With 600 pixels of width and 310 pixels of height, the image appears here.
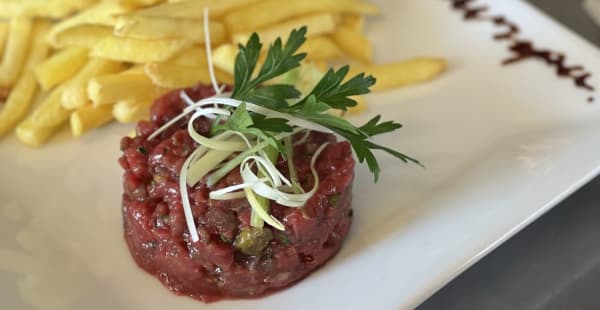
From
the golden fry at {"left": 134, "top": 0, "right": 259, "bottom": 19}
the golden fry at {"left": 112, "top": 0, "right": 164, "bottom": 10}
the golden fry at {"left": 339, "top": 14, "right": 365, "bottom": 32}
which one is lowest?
the golden fry at {"left": 339, "top": 14, "right": 365, "bottom": 32}

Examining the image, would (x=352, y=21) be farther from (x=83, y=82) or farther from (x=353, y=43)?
(x=83, y=82)

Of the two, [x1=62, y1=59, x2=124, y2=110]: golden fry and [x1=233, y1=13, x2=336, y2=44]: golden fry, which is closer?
[x1=62, y1=59, x2=124, y2=110]: golden fry

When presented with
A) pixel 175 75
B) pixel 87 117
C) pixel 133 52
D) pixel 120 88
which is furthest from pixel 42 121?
pixel 175 75

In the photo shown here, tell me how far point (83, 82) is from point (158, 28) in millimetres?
427

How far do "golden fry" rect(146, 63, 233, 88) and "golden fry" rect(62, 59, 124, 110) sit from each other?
26 cm

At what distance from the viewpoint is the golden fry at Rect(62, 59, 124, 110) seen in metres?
3.13

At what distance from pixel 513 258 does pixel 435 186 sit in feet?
1.38

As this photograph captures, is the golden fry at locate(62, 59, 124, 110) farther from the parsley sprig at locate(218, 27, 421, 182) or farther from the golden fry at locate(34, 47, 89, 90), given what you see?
the parsley sprig at locate(218, 27, 421, 182)

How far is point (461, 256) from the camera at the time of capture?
8.30 feet

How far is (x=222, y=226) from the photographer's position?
243 centimetres

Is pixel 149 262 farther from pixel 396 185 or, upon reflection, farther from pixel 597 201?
pixel 597 201

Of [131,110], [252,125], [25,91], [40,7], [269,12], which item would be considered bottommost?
[25,91]

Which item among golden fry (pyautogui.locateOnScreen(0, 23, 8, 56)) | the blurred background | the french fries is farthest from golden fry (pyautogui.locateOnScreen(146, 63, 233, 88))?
the blurred background

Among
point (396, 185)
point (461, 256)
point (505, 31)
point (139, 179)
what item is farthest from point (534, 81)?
point (139, 179)
